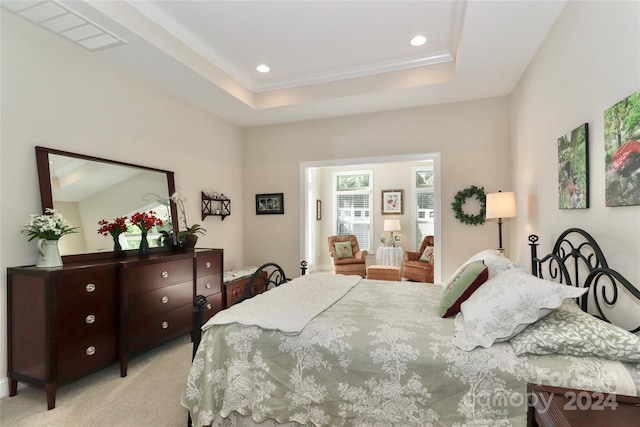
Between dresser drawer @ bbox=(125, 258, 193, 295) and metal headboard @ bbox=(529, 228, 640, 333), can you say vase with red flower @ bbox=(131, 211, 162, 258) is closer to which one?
dresser drawer @ bbox=(125, 258, 193, 295)

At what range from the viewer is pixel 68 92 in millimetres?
2781

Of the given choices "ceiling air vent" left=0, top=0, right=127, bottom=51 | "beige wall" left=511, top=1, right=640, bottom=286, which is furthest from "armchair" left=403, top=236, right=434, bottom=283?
"ceiling air vent" left=0, top=0, right=127, bottom=51

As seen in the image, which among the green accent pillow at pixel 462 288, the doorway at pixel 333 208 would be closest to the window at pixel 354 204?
the doorway at pixel 333 208

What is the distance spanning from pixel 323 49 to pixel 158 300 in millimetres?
2984

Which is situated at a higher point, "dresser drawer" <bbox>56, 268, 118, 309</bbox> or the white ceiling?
the white ceiling

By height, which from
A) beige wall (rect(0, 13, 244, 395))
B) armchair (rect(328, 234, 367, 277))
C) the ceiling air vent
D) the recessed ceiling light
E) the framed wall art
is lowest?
armchair (rect(328, 234, 367, 277))

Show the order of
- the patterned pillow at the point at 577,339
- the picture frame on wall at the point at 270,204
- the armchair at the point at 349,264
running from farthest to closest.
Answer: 1. the armchair at the point at 349,264
2. the picture frame on wall at the point at 270,204
3. the patterned pillow at the point at 577,339

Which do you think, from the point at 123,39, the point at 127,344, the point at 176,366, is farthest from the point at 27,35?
the point at 176,366

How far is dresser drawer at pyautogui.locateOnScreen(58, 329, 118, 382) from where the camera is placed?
7.47 ft

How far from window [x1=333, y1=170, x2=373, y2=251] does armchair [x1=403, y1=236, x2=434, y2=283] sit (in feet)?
5.54

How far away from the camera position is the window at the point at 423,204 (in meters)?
7.40

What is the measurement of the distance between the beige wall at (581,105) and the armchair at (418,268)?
249 centimetres

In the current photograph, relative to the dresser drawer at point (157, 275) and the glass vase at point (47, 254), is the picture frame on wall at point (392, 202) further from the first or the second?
the glass vase at point (47, 254)

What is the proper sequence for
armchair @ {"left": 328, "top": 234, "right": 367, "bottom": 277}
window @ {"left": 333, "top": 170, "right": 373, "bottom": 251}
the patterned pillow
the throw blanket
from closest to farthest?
1. the patterned pillow
2. the throw blanket
3. armchair @ {"left": 328, "top": 234, "right": 367, "bottom": 277}
4. window @ {"left": 333, "top": 170, "right": 373, "bottom": 251}
